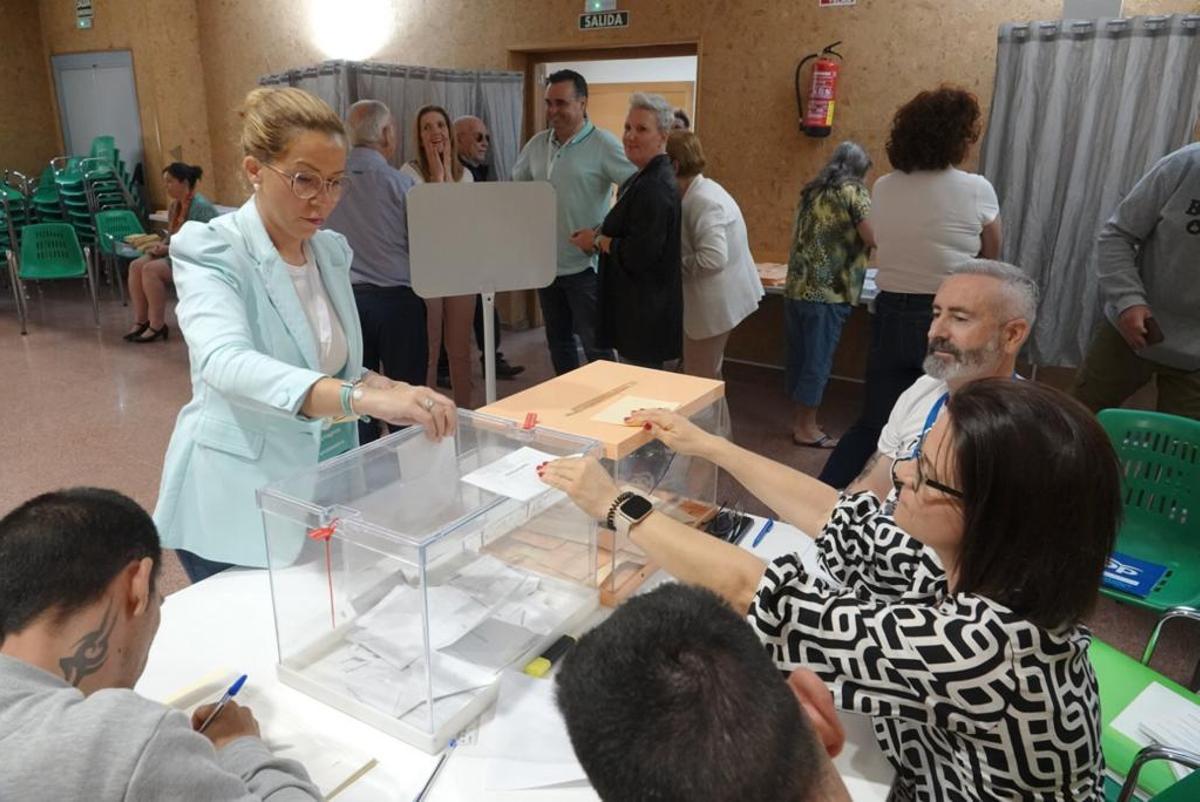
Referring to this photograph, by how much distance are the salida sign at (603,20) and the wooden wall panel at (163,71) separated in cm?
428

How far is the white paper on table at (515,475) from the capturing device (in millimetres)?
1246

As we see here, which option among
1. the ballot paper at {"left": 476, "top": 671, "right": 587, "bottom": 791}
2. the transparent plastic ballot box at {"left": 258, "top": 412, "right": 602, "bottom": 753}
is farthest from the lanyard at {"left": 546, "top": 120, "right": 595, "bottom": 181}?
the ballot paper at {"left": 476, "top": 671, "right": 587, "bottom": 791}

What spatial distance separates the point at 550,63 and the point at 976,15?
9.89 feet

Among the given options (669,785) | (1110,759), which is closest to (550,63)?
(1110,759)

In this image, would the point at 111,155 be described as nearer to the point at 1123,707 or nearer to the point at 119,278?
the point at 119,278

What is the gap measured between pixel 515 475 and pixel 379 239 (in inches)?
94.8

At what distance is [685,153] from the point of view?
362cm

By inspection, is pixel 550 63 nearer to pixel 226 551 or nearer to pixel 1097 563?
pixel 226 551

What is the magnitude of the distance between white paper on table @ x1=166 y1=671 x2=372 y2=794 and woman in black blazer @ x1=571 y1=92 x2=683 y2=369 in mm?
2535

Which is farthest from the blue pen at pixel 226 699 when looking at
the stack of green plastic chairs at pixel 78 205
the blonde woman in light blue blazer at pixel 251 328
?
the stack of green plastic chairs at pixel 78 205

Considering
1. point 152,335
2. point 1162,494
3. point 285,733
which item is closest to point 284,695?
point 285,733

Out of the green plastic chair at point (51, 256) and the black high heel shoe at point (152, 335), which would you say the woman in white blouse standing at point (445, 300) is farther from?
the green plastic chair at point (51, 256)

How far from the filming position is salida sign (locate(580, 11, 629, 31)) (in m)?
5.18

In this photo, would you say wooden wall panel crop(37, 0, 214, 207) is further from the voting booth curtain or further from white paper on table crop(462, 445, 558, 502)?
white paper on table crop(462, 445, 558, 502)
